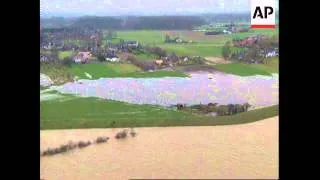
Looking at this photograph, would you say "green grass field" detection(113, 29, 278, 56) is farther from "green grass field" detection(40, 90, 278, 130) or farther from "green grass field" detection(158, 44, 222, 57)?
"green grass field" detection(40, 90, 278, 130)

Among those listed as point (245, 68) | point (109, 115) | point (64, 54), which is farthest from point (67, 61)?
point (245, 68)

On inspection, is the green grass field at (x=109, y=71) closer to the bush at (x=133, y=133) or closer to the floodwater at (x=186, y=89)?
the floodwater at (x=186, y=89)

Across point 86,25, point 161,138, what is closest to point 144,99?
point 161,138

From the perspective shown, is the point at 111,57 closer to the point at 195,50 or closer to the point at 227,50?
the point at 195,50

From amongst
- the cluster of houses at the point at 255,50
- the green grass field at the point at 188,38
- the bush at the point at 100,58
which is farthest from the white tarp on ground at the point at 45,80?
the cluster of houses at the point at 255,50
